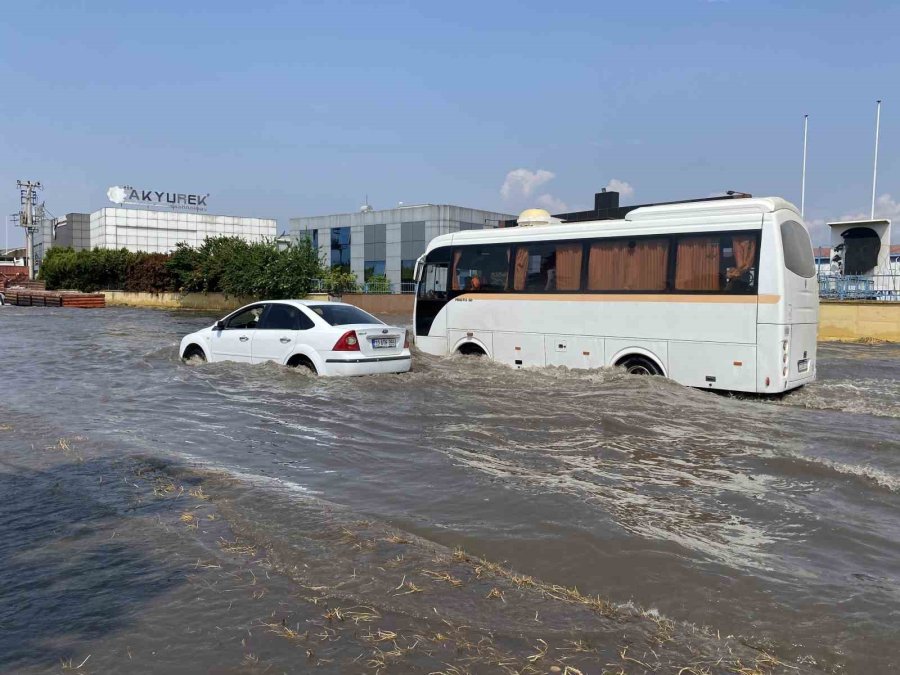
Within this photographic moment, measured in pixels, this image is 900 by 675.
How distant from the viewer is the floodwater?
10.9 ft

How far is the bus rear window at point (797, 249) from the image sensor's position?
10969mm

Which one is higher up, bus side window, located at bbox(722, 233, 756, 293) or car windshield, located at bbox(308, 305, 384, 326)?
bus side window, located at bbox(722, 233, 756, 293)

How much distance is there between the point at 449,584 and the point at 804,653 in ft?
5.98

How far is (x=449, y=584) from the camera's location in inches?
157

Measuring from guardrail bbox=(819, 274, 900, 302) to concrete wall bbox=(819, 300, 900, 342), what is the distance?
66 centimetres

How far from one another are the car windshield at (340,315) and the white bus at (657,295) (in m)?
3.05

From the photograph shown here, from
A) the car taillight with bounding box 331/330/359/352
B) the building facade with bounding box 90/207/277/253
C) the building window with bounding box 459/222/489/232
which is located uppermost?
the building facade with bounding box 90/207/277/253

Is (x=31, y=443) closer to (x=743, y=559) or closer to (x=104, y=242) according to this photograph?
(x=743, y=559)

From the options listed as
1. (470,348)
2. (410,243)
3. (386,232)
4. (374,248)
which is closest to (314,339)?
(470,348)

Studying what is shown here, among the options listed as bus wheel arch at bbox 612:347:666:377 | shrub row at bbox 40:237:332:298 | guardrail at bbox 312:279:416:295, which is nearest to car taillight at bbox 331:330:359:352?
bus wheel arch at bbox 612:347:666:377

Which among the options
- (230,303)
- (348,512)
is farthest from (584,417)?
(230,303)

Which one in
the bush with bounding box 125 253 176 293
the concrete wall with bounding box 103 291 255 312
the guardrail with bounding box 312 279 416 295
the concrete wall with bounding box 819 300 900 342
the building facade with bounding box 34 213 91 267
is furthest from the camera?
the building facade with bounding box 34 213 91 267

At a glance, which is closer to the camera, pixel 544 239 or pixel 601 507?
pixel 601 507

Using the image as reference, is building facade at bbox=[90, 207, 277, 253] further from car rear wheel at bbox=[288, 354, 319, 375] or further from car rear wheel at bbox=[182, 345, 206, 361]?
car rear wheel at bbox=[288, 354, 319, 375]
